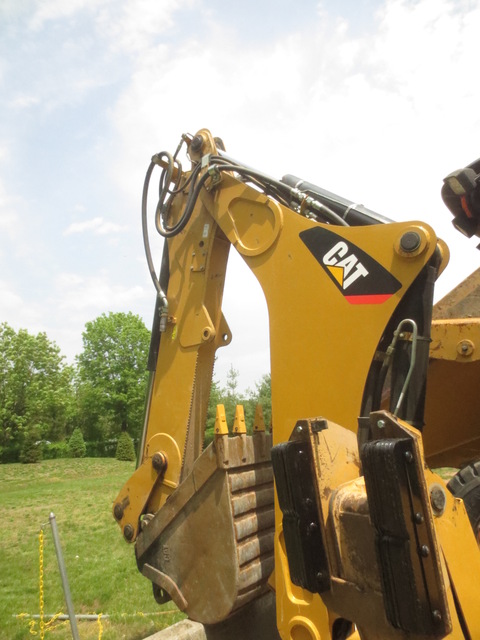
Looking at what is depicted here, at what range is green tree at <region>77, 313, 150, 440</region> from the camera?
4169 centimetres

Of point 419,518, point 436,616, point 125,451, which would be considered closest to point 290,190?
point 419,518

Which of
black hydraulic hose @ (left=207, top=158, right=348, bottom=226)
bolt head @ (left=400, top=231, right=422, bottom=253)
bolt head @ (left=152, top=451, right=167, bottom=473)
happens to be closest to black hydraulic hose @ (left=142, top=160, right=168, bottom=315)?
black hydraulic hose @ (left=207, top=158, right=348, bottom=226)

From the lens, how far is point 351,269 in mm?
2418

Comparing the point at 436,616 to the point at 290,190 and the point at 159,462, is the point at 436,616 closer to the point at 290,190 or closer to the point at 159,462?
the point at 159,462

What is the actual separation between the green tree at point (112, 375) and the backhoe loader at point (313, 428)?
1527 inches

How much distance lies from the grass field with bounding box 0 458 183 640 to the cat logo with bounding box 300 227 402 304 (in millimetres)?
3835

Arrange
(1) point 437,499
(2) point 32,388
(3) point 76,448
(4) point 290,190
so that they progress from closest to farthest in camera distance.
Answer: (1) point 437,499, (4) point 290,190, (3) point 76,448, (2) point 32,388

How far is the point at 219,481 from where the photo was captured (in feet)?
8.78

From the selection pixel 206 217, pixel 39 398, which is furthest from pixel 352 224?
pixel 39 398

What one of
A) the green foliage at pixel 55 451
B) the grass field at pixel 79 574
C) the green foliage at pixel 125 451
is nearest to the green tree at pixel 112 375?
the green foliage at pixel 55 451

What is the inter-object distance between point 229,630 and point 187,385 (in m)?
1.46

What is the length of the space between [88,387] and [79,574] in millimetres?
37785

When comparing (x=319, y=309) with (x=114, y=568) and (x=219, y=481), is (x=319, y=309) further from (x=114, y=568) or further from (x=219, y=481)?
(x=114, y=568)

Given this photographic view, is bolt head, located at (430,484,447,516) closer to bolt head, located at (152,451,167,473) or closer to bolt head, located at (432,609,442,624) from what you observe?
bolt head, located at (432,609,442,624)
